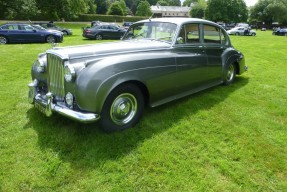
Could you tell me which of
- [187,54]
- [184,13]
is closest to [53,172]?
[187,54]

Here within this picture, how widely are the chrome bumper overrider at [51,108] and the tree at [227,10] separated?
68.1 meters

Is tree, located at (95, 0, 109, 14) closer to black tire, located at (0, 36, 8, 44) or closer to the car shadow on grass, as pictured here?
black tire, located at (0, 36, 8, 44)

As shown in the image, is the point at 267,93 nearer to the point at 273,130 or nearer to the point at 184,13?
the point at 273,130

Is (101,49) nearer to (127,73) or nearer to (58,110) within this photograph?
(127,73)

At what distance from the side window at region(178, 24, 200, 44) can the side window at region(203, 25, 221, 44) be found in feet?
1.00

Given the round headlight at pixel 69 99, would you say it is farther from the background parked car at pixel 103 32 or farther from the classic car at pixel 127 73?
the background parked car at pixel 103 32

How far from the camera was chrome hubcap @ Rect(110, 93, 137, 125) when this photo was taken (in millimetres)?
3523

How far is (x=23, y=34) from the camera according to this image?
14.1 meters

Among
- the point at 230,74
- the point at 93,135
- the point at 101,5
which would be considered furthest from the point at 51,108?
the point at 101,5

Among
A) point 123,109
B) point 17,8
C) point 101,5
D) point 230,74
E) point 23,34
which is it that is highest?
point 101,5

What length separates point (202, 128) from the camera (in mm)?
3926

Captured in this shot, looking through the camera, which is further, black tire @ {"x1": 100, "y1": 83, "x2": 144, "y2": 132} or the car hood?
the car hood

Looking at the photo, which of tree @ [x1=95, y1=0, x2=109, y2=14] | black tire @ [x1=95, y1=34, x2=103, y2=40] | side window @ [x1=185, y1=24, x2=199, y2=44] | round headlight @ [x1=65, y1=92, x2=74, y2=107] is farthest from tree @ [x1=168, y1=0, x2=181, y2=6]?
round headlight @ [x1=65, y1=92, x2=74, y2=107]

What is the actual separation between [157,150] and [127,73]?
3.94 feet
